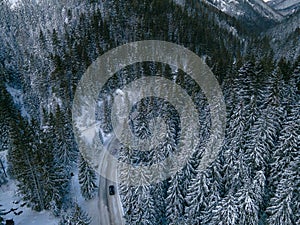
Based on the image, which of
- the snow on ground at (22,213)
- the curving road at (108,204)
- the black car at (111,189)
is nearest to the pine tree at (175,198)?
the curving road at (108,204)

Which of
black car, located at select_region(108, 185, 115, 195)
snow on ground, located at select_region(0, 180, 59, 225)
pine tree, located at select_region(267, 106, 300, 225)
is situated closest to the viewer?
pine tree, located at select_region(267, 106, 300, 225)

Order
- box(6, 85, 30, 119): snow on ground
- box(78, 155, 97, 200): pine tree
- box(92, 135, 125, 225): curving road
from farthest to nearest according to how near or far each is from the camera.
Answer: box(6, 85, 30, 119): snow on ground < box(78, 155, 97, 200): pine tree < box(92, 135, 125, 225): curving road

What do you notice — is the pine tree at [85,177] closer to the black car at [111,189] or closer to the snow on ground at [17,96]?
the black car at [111,189]

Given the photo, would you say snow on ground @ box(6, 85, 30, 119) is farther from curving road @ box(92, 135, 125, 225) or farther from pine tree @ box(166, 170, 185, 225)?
pine tree @ box(166, 170, 185, 225)

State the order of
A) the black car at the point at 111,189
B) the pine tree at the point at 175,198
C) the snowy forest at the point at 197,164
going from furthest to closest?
the black car at the point at 111,189 < the pine tree at the point at 175,198 < the snowy forest at the point at 197,164

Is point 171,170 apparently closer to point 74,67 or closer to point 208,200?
point 208,200

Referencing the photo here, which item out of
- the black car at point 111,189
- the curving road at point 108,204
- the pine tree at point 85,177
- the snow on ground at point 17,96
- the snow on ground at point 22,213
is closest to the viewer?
the snow on ground at point 22,213

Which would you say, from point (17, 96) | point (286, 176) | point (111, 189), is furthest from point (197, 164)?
point (17, 96)

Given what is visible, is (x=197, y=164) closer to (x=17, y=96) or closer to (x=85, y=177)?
(x=85, y=177)

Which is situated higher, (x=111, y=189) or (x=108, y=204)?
(x=111, y=189)

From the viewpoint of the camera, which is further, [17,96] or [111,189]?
[17,96]

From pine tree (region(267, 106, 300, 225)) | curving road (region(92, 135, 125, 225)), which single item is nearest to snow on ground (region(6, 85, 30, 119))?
curving road (region(92, 135, 125, 225))
